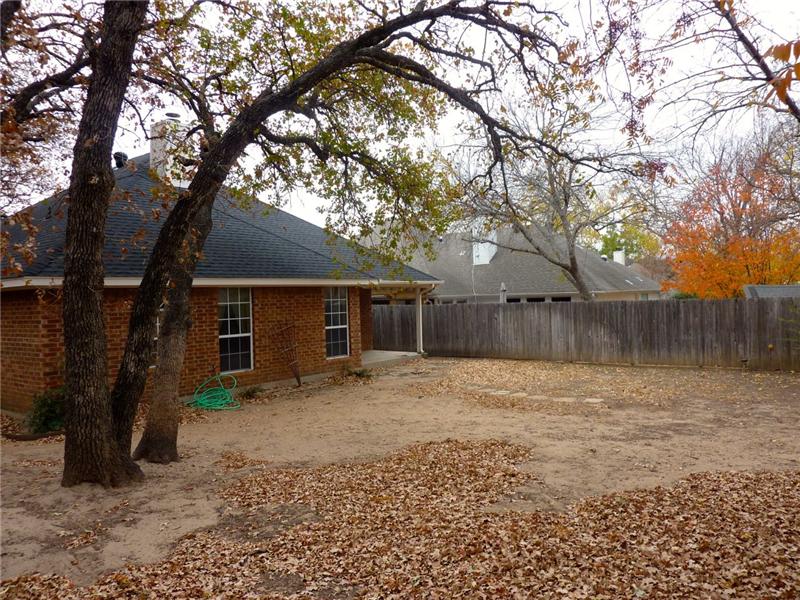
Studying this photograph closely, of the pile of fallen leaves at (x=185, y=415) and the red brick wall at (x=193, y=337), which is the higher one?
the red brick wall at (x=193, y=337)

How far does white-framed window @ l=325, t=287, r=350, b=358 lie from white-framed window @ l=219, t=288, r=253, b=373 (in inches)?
105

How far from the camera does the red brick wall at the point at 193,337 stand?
9426 mm

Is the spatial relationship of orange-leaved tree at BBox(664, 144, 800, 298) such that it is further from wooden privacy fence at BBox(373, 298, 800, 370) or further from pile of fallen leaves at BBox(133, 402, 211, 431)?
pile of fallen leaves at BBox(133, 402, 211, 431)

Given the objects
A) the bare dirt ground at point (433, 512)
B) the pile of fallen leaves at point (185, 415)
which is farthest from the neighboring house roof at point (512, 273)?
the bare dirt ground at point (433, 512)

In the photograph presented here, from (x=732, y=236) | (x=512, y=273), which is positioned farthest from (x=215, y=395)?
(x=512, y=273)

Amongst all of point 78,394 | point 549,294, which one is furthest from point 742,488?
point 549,294

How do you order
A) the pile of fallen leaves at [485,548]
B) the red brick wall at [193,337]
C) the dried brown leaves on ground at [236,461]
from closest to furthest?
the pile of fallen leaves at [485,548], the dried brown leaves on ground at [236,461], the red brick wall at [193,337]

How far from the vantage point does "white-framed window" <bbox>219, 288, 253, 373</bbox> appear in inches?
477

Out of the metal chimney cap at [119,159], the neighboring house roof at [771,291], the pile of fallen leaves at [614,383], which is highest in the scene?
the metal chimney cap at [119,159]

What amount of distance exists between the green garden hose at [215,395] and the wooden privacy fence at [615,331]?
32.3 ft

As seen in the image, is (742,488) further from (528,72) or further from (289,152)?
(289,152)

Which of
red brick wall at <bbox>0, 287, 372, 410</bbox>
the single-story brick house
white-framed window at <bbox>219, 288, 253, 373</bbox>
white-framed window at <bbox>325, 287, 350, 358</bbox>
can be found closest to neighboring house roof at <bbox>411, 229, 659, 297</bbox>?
the single-story brick house

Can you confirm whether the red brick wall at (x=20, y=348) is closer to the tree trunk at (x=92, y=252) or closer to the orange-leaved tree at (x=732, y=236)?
the tree trunk at (x=92, y=252)

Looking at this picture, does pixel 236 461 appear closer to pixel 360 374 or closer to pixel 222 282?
pixel 222 282
